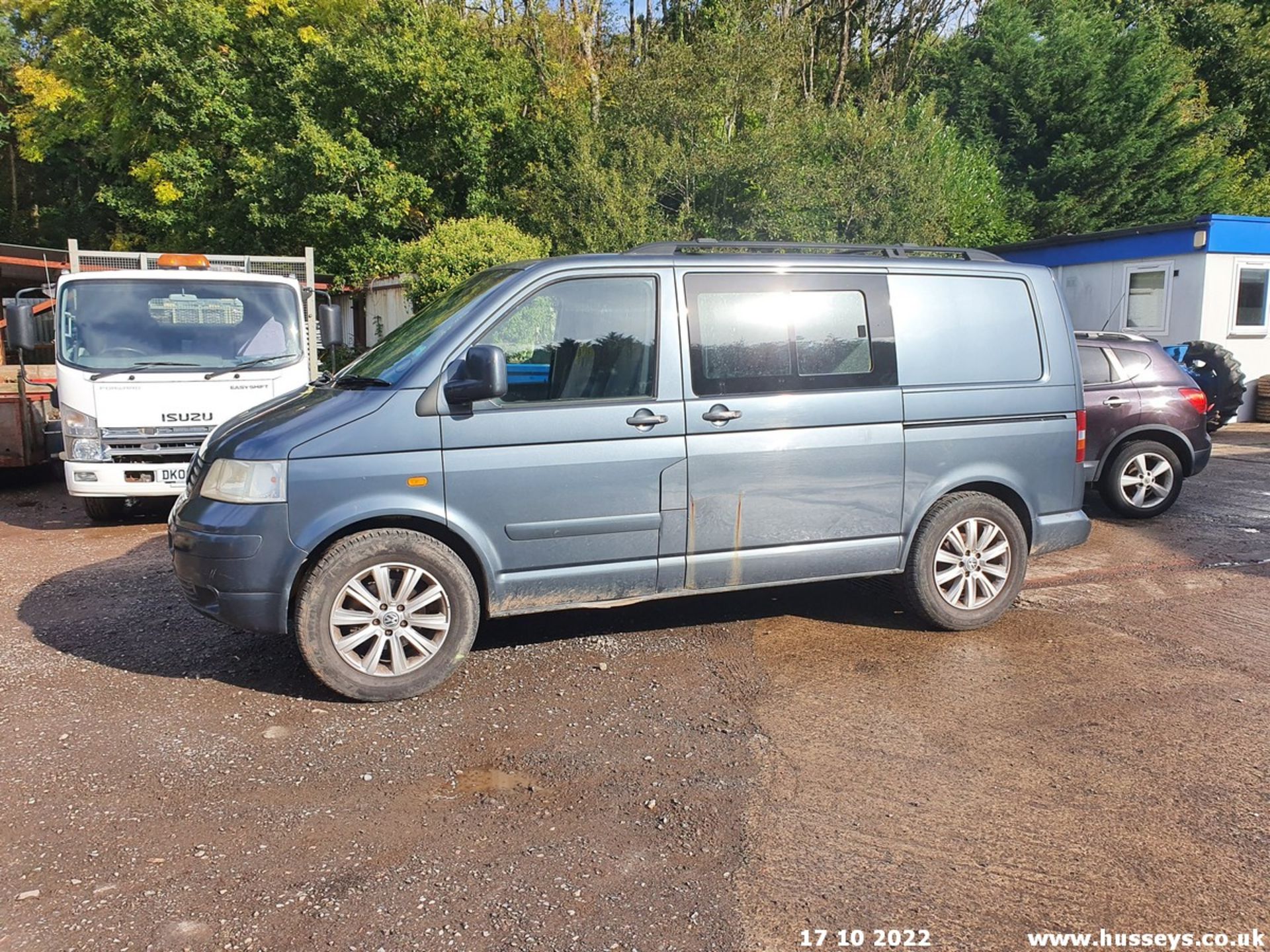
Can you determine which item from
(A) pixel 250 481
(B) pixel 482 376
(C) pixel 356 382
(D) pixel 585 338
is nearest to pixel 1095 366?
(D) pixel 585 338

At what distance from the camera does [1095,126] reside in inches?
1034

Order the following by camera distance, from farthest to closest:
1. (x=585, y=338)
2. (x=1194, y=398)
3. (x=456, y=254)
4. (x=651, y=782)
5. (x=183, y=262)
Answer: (x=456, y=254), (x=183, y=262), (x=1194, y=398), (x=585, y=338), (x=651, y=782)

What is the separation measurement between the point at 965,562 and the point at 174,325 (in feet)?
23.8

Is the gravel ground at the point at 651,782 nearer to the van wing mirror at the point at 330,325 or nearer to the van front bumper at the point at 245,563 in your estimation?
the van front bumper at the point at 245,563

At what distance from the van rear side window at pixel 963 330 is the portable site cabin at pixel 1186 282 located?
36.3 ft

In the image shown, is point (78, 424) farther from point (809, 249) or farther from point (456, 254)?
point (456, 254)

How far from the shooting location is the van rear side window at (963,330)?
217 inches

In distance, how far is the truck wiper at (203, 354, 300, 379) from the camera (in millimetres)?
8641

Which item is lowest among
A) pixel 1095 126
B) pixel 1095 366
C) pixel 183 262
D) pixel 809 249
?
pixel 1095 366

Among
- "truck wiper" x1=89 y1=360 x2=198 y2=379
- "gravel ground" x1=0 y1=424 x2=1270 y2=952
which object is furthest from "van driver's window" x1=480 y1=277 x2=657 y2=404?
"truck wiper" x1=89 y1=360 x2=198 y2=379

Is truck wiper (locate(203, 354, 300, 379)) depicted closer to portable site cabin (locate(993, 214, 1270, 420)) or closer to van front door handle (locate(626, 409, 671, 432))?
van front door handle (locate(626, 409, 671, 432))

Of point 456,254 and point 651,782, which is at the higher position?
point 456,254

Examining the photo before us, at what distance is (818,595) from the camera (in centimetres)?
657

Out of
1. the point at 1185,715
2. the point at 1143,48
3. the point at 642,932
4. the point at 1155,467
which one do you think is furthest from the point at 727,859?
the point at 1143,48
